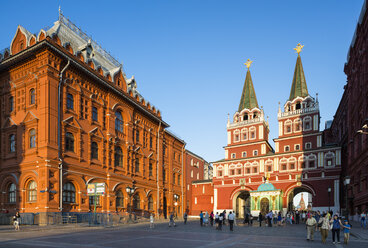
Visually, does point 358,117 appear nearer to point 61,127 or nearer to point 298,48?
point 61,127

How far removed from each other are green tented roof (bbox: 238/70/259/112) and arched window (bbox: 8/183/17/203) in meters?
44.4

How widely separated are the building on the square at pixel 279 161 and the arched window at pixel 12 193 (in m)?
32.1

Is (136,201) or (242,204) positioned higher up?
(136,201)

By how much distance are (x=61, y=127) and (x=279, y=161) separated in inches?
1496

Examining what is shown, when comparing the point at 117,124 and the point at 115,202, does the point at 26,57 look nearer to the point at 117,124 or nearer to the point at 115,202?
the point at 117,124

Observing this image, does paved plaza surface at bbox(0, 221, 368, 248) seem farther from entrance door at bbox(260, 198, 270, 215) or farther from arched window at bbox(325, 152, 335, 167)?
arched window at bbox(325, 152, 335, 167)

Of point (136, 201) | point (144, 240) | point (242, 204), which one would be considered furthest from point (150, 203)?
point (144, 240)

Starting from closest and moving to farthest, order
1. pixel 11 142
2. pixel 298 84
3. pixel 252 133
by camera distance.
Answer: pixel 11 142, pixel 252 133, pixel 298 84

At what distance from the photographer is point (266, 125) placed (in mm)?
60094

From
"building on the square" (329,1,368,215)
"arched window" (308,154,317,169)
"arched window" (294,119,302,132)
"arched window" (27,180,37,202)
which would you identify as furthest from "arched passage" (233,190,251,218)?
"arched window" (27,180,37,202)

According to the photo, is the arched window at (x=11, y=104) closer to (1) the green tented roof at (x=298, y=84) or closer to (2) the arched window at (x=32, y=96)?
(2) the arched window at (x=32, y=96)

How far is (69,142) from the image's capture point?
29.2m

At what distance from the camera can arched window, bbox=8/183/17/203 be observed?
92.1ft

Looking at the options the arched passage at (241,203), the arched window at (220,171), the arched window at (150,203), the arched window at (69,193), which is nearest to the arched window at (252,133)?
the arched window at (220,171)
